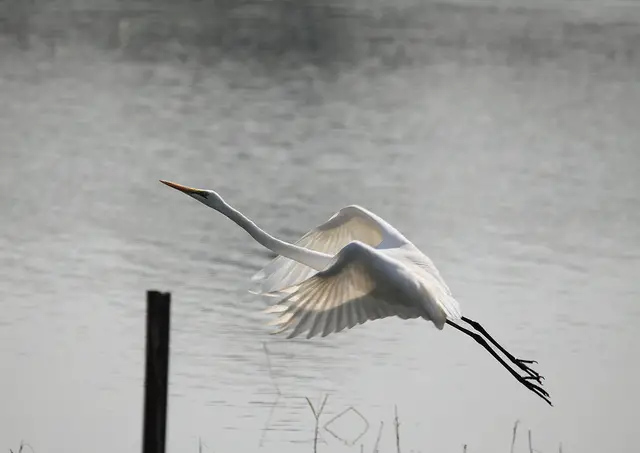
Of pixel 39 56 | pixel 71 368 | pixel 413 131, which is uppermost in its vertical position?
pixel 39 56

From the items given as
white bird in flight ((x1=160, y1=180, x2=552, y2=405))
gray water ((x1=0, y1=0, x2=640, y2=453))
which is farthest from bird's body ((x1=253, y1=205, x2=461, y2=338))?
gray water ((x1=0, y1=0, x2=640, y2=453))

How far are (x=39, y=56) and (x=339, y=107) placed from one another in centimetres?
388

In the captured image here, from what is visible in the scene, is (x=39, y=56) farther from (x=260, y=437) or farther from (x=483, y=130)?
(x=260, y=437)

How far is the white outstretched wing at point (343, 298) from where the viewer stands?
14.3 feet

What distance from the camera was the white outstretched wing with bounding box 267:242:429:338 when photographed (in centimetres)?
436

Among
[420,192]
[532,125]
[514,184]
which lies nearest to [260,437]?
[420,192]

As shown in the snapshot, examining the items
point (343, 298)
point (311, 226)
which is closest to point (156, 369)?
point (343, 298)

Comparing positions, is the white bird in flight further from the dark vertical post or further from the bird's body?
the dark vertical post

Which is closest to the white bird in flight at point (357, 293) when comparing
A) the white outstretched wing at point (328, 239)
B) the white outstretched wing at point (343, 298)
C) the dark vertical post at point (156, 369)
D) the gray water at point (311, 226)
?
the white outstretched wing at point (343, 298)

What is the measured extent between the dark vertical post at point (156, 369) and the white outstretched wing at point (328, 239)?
1.36 m

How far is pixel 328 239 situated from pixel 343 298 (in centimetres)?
118

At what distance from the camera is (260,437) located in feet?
19.5

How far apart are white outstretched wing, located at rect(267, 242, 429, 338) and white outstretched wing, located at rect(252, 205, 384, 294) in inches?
31.2

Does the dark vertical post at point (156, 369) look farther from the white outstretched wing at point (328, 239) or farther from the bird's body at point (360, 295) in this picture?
A: the white outstretched wing at point (328, 239)
